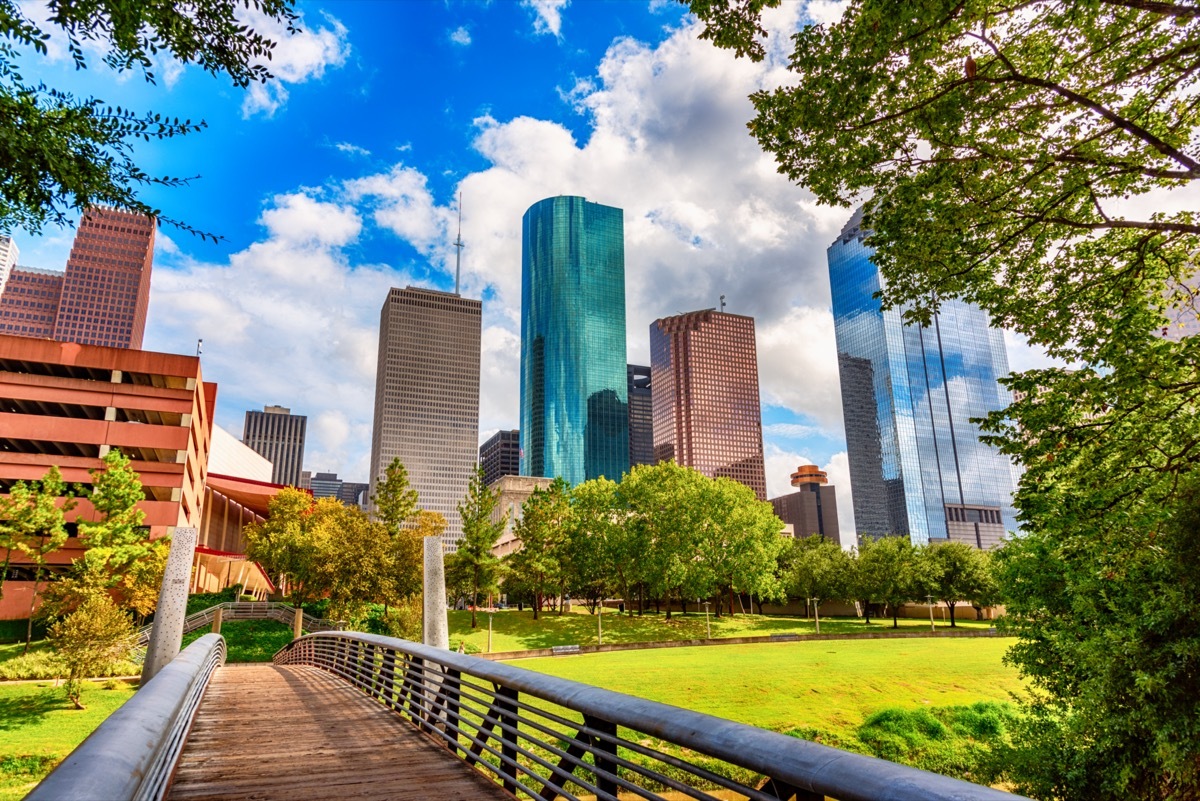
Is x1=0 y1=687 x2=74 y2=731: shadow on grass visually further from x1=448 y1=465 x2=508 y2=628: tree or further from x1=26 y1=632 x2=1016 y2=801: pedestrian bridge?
x1=448 y1=465 x2=508 y2=628: tree

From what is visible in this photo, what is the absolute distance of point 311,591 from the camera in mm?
42812

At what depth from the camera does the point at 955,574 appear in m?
65.5

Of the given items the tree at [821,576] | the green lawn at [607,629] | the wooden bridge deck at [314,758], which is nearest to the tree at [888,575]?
the tree at [821,576]

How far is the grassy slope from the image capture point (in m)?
25.5

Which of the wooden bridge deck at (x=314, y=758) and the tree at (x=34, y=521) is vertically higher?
the tree at (x=34, y=521)

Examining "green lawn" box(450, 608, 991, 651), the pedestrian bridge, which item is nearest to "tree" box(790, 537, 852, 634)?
"green lawn" box(450, 608, 991, 651)

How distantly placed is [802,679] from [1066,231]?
25006 mm

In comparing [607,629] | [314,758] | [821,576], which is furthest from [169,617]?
[821,576]

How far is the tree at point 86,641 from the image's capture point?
923 inches

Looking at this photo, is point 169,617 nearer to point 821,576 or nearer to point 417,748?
point 417,748

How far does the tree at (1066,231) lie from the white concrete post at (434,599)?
10.8m

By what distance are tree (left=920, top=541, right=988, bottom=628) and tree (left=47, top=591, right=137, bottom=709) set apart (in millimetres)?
61225

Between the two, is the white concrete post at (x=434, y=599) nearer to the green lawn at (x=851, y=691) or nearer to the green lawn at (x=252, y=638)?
the green lawn at (x=851, y=691)

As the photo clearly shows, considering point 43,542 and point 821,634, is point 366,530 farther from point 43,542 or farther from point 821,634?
point 821,634
